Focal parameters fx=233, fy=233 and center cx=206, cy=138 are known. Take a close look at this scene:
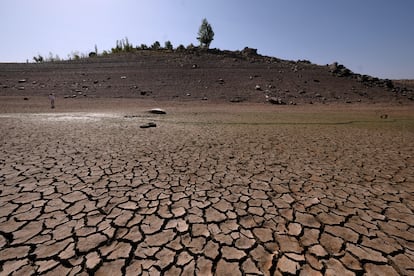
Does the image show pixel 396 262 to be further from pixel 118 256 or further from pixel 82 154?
pixel 82 154

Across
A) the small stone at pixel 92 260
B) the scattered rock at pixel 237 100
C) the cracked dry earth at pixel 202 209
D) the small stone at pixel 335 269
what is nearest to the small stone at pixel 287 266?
the cracked dry earth at pixel 202 209

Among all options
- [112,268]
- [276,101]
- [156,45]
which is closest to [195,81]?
[276,101]

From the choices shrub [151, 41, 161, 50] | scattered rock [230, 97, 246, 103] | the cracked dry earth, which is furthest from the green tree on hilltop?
the cracked dry earth

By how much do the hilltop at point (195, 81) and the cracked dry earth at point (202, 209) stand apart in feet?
37.0

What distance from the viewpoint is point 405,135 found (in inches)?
300

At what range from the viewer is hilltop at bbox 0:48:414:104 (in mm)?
16453

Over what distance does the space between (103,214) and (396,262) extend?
10.2 ft

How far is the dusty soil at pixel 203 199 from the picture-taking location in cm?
217

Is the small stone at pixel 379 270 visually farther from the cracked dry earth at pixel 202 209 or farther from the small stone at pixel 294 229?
the small stone at pixel 294 229

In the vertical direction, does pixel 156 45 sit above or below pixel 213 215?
above

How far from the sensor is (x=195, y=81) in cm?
1850

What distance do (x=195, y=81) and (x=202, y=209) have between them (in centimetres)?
1644

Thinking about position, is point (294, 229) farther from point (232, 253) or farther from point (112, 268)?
point (112, 268)

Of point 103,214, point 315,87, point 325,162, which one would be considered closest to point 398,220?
point 325,162
